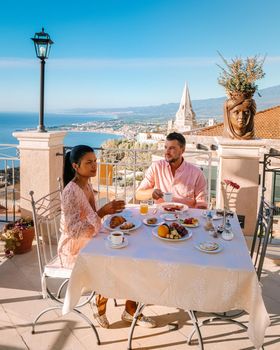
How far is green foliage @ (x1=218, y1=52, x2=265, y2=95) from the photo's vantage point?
3424 millimetres

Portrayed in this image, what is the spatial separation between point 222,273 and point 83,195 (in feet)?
3.18

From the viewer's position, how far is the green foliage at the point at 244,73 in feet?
11.2

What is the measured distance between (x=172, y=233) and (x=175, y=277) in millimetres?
304

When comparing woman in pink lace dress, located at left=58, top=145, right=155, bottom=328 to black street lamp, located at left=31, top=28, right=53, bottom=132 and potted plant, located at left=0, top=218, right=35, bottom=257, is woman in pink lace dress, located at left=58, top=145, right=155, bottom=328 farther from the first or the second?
black street lamp, located at left=31, top=28, right=53, bottom=132

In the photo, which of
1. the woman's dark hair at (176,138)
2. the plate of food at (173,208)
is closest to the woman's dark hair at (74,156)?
the plate of food at (173,208)

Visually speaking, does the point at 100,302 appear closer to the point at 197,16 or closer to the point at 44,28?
the point at 44,28

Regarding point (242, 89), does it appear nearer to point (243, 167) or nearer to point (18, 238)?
point (243, 167)

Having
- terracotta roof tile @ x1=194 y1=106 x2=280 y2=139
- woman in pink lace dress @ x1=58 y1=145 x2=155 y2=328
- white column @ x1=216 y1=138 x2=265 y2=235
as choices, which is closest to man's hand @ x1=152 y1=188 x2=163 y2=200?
woman in pink lace dress @ x1=58 y1=145 x2=155 y2=328

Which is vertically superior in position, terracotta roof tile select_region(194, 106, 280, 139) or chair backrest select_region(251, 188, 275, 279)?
terracotta roof tile select_region(194, 106, 280, 139)

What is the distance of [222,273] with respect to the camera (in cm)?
153

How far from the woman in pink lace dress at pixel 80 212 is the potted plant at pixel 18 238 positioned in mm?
1306

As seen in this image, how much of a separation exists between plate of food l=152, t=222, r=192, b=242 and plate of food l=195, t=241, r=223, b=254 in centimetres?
12

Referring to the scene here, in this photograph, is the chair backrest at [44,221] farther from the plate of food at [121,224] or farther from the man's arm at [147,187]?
the man's arm at [147,187]

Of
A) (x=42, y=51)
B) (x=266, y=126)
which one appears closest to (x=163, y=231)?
(x=42, y=51)
